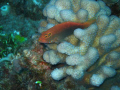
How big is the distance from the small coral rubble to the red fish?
0.42 feet

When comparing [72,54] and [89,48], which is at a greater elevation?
[89,48]

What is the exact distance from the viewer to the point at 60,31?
9.97 ft

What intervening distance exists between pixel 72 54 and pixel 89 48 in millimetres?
409

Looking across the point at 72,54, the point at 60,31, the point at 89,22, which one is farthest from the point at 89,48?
the point at 60,31

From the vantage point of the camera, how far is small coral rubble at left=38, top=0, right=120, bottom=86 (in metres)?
2.40

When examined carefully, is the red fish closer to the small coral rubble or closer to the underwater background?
the underwater background

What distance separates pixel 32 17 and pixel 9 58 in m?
4.48

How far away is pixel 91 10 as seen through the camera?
2.90 m

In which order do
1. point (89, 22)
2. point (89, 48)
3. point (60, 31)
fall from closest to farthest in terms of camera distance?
point (89, 48), point (89, 22), point (60, 31)

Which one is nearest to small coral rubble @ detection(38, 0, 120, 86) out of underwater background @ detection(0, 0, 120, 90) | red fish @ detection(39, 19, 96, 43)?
underwater background @ detection(0, 0, 120, 90)

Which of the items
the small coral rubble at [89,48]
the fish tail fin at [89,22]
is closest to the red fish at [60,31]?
the fish tail fin at [89,22]

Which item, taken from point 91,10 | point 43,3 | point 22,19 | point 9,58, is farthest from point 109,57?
point 22,19

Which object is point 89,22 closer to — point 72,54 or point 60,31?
point 60,31

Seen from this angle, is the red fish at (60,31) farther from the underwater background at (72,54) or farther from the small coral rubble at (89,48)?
the small coral rubble at (89,48)
